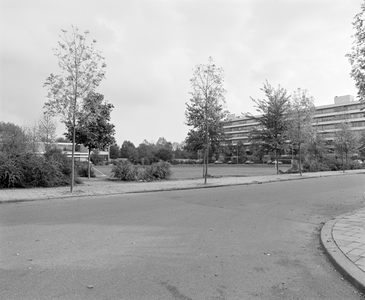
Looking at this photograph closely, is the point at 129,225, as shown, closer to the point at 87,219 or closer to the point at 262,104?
the point at 87,219

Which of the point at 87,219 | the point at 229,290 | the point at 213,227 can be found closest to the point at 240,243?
the point at 213,227

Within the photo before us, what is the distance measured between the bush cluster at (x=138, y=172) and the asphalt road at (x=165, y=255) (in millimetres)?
9617

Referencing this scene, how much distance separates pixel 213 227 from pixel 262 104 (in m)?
23.5

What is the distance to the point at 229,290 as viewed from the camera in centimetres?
356

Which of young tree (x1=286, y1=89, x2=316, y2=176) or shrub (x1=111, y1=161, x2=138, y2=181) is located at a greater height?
young tree (x1=286, y1=89, x2=316, y2=176)

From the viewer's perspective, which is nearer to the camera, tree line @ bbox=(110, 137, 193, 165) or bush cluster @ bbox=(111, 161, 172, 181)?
bush cluster @ bbox=(111, 161, 172, 181)

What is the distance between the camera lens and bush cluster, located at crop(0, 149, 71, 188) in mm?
13586

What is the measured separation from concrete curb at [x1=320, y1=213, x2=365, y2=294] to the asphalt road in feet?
0.31

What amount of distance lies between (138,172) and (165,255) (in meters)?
14.4

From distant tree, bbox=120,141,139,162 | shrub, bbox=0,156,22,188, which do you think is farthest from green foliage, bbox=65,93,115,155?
distant tree, bbox=120,141,139,162

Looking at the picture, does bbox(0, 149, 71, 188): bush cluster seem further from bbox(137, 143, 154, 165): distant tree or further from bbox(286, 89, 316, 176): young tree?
bbox(137, 143, 154, 165): distant tree

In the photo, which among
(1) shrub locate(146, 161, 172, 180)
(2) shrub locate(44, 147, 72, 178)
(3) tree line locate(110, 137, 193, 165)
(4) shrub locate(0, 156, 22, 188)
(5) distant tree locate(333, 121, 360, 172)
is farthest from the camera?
(3) tree line locate(110, 137, 193, 165)

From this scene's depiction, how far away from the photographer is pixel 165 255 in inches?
189

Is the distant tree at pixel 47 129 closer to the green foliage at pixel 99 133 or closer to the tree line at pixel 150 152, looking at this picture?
the green foliage at pixel 99 133
